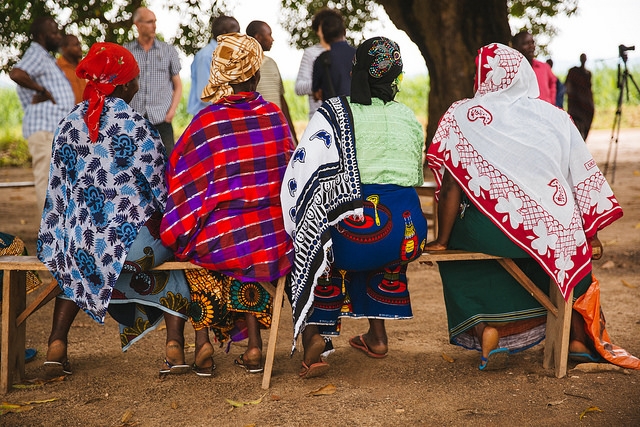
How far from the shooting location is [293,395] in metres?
3.98

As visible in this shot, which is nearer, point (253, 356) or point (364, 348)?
point (253, 356)

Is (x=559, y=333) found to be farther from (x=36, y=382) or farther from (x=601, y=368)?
(x=36, y=382)

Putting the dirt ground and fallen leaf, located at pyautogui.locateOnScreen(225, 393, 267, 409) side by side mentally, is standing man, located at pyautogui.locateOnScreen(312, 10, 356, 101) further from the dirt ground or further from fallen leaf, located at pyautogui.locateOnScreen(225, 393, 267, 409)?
fallen leaf, located at pyautogui.locateOnScreen(225, 393, 267, 409)

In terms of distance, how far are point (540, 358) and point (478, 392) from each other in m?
0.74

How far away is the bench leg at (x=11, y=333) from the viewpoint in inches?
161

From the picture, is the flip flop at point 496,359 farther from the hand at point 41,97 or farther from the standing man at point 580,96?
the standing man at point 580,96

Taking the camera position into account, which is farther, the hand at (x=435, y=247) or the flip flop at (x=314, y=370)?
the hand at (x=435, y=247)

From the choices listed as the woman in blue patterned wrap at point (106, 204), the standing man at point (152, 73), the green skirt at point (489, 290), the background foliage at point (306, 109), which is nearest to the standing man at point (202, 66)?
the standing man at point (152, 73)

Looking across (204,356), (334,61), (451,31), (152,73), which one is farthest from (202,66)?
(451,31)

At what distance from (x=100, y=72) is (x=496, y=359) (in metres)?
2.61

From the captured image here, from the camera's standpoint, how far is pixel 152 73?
7699mm

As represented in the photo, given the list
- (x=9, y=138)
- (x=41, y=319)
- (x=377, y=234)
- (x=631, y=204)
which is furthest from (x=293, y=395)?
(x=9, y=138)

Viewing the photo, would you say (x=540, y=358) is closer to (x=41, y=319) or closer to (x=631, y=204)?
(x=41, y=319)

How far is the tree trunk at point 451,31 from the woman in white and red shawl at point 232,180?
5952 millimetres
